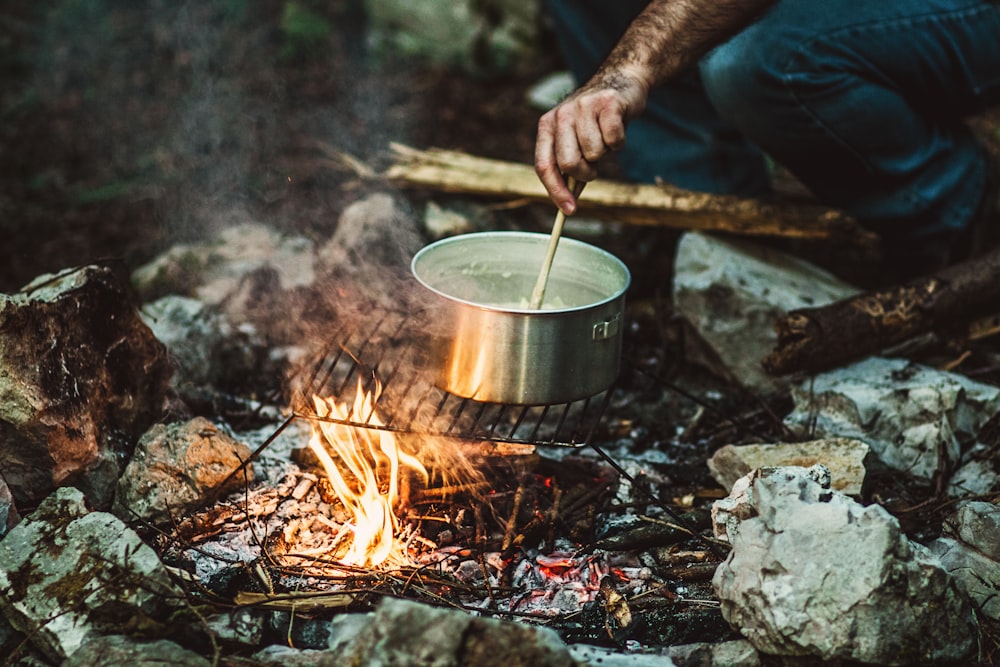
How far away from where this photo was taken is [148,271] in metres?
3.61

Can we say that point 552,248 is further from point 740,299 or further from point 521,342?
point 740,299

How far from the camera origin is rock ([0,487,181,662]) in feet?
6.38

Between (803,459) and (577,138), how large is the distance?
46.6 inches

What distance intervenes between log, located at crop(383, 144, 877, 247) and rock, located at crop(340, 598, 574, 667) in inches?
85.6

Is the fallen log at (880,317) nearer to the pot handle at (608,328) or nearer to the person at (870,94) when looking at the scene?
the person at (870,94)

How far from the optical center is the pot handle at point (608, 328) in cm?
221

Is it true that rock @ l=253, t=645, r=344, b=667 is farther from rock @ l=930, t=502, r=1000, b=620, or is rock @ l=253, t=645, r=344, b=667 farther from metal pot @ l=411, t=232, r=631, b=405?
rock @ l=930, t=502, r=1000, b=620

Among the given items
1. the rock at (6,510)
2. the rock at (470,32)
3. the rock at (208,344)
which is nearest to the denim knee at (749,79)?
the rock at (208,344)

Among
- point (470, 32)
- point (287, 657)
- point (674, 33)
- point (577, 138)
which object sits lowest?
point (287, 657)

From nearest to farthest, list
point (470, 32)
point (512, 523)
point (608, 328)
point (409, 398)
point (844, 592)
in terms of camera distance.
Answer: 1. point (844, 592)
2. point (608, 328)
3. point (512, 523)
4. point (409, 398)
5. point (470, 32)

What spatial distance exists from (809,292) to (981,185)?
867 mm

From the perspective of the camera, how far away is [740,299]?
324cm

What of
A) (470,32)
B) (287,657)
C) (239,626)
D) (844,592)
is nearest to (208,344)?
(239,626)

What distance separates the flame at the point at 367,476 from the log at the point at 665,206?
4.70ft
